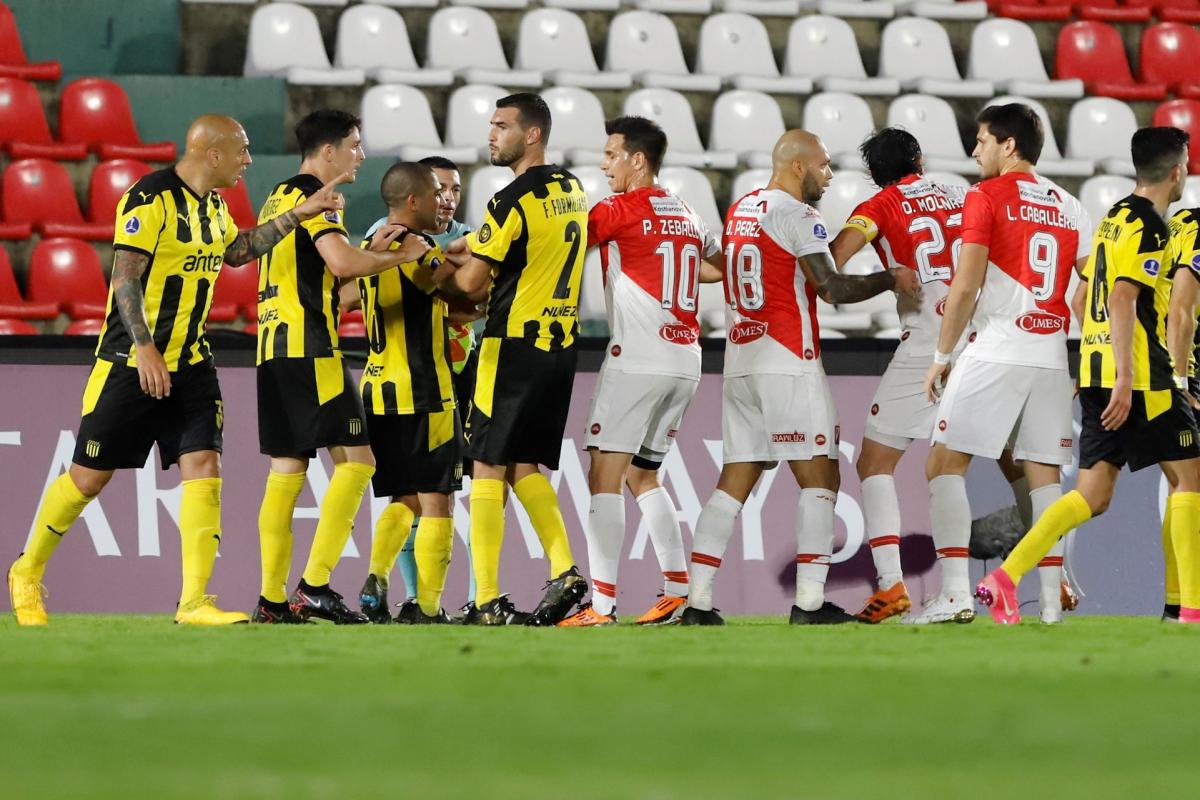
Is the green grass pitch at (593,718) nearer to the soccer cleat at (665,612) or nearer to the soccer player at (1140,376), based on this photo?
the soccer player at (1140,376)

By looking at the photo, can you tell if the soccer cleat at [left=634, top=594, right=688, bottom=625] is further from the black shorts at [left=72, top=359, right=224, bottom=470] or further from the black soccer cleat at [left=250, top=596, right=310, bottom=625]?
the black shorts at [left=72, top=359, right=224, bottom=470]

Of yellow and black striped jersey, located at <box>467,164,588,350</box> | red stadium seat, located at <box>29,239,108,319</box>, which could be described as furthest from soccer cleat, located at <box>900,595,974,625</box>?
red stadium seat, located at <box>29,239,108,319</box>

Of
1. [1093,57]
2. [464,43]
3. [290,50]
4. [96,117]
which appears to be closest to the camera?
[96,117]

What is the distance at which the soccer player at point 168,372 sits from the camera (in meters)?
7.02

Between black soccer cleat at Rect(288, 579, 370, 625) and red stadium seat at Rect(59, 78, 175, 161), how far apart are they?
5560 mm

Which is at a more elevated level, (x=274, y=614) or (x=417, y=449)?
(x=417, y=449)

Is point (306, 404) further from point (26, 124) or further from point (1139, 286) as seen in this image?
point (26, 124)

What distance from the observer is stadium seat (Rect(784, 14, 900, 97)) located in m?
14.5

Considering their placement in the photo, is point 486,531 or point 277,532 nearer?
point 486,531

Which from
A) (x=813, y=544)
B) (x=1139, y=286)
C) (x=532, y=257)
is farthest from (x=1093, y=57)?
(x=532, y=257)

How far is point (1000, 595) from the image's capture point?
22.9ft

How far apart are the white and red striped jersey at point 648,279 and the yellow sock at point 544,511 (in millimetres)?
590

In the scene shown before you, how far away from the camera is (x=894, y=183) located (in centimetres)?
803

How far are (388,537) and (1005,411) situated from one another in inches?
105
